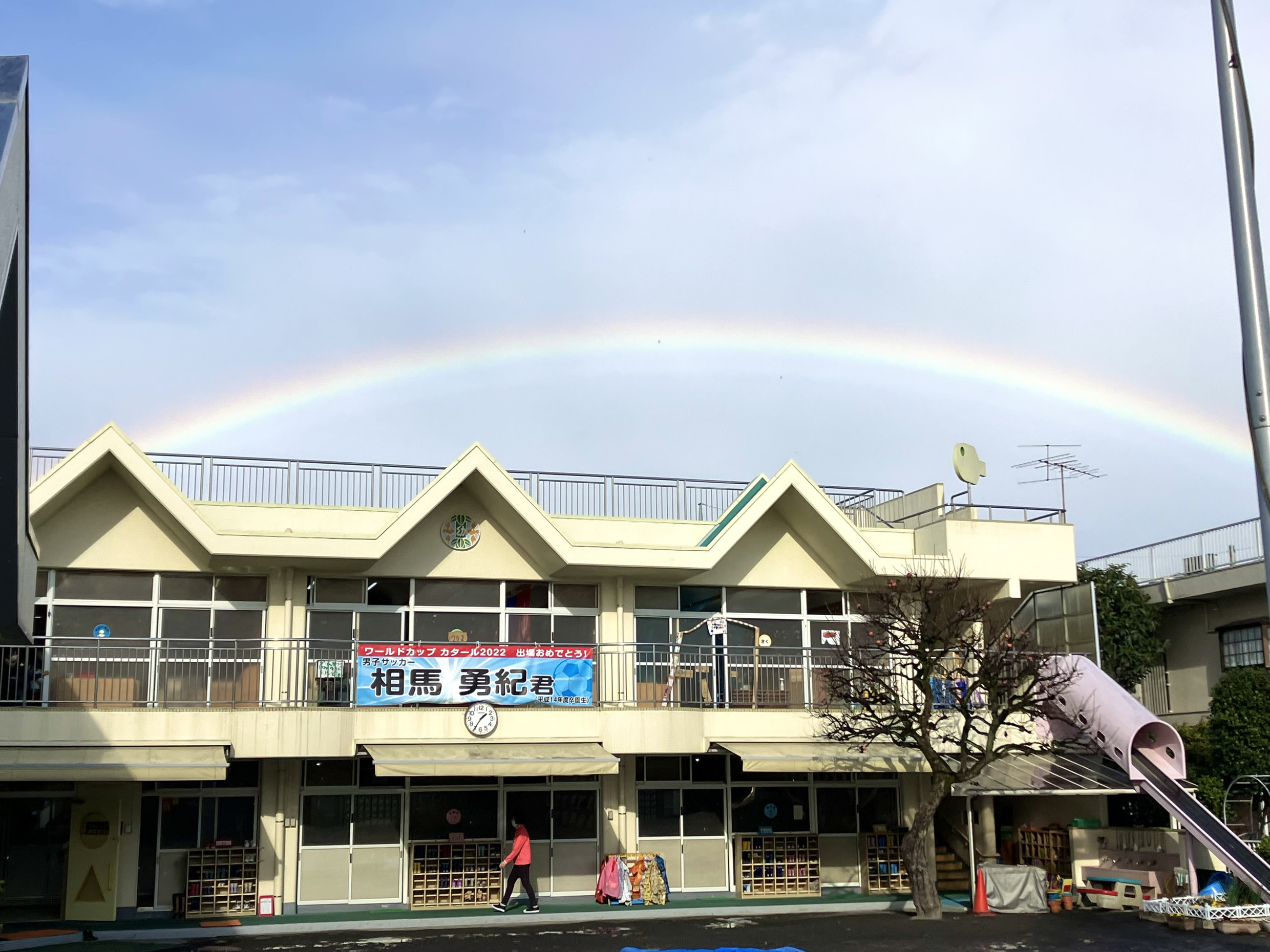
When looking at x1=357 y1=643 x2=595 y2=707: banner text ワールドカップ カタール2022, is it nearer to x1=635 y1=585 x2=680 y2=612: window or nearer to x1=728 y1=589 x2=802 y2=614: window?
x1=635 y1=585 x2=680 y2=612: window

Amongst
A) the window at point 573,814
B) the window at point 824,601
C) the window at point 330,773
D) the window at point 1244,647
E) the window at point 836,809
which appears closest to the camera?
the window at point 330,773

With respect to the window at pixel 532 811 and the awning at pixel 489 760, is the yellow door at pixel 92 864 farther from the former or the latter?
the window at pixel 532 811

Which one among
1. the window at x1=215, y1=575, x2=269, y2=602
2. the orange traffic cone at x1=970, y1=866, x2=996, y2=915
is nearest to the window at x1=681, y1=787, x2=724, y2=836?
the orange traffic cone at x1=970, y1=866, x2=996, y2=915

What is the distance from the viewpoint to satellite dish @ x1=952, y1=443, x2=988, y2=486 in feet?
83.4

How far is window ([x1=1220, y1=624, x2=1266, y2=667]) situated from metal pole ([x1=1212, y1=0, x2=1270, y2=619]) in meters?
23.2

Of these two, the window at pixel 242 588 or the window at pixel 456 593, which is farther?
the window at pixel 456 593

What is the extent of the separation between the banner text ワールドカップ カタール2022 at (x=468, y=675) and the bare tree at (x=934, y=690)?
4.66 m

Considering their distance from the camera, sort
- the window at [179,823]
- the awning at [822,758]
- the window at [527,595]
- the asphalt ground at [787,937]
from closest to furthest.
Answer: the asphalt ground at [787,937], the window at [179,823], the awning at [822,758], the window at [527,595]

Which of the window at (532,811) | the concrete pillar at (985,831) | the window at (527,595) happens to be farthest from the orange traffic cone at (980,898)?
the window at (527,595)

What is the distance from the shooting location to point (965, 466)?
25.5m

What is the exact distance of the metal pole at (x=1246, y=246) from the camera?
7445mm

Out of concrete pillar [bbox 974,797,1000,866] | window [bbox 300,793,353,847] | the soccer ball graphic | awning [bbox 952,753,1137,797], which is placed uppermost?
the soccer ball graphic

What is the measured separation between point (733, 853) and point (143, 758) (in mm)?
10630

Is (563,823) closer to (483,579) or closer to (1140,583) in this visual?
(483,579)
